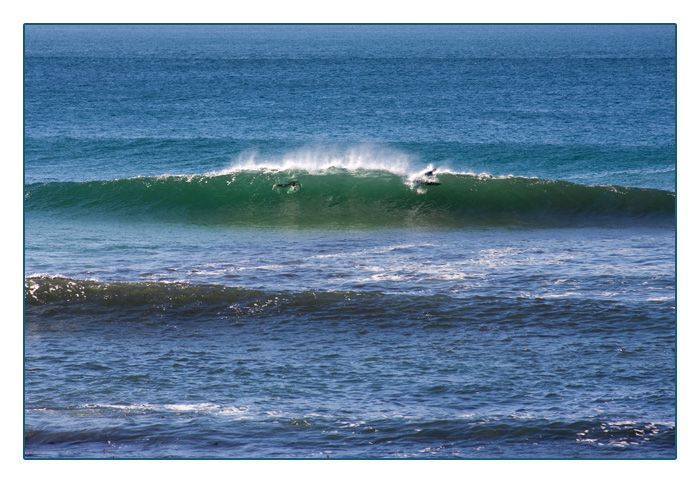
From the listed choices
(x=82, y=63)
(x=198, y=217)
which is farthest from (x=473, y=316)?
(x=82, y=63)

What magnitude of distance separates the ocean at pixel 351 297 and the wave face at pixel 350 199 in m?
0.07

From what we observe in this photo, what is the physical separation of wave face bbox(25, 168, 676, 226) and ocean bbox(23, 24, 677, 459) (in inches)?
2.9

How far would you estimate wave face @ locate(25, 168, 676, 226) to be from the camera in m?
17.6

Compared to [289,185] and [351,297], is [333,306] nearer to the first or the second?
[351,297]

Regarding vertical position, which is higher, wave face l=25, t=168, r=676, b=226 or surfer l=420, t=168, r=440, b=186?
surfer l=420, t=168, r=440, b=186

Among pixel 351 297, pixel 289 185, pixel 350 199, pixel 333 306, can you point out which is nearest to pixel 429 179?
pixel 350 199

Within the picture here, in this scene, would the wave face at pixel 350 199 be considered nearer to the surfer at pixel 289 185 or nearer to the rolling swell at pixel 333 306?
the surfer at pixel 289 185

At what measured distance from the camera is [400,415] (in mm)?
7688

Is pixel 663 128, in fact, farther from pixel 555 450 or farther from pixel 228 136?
pixel 555 450

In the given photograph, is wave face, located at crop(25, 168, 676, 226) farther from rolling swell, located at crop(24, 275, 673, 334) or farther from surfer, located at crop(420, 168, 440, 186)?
rolling swell, located at crop(24, 275, 673, 334)

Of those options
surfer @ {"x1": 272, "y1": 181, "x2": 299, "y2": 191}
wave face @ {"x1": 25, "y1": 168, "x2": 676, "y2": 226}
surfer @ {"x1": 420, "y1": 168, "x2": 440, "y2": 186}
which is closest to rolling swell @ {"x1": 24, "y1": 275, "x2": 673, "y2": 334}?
wave face @ {"x1": 25, "y1": 168, "x2": 676, "y2": 226}

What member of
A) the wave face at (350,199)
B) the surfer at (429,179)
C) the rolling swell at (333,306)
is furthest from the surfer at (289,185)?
the rolling swell at (333,306)

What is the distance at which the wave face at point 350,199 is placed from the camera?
17.6 metres

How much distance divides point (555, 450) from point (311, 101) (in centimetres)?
3472
